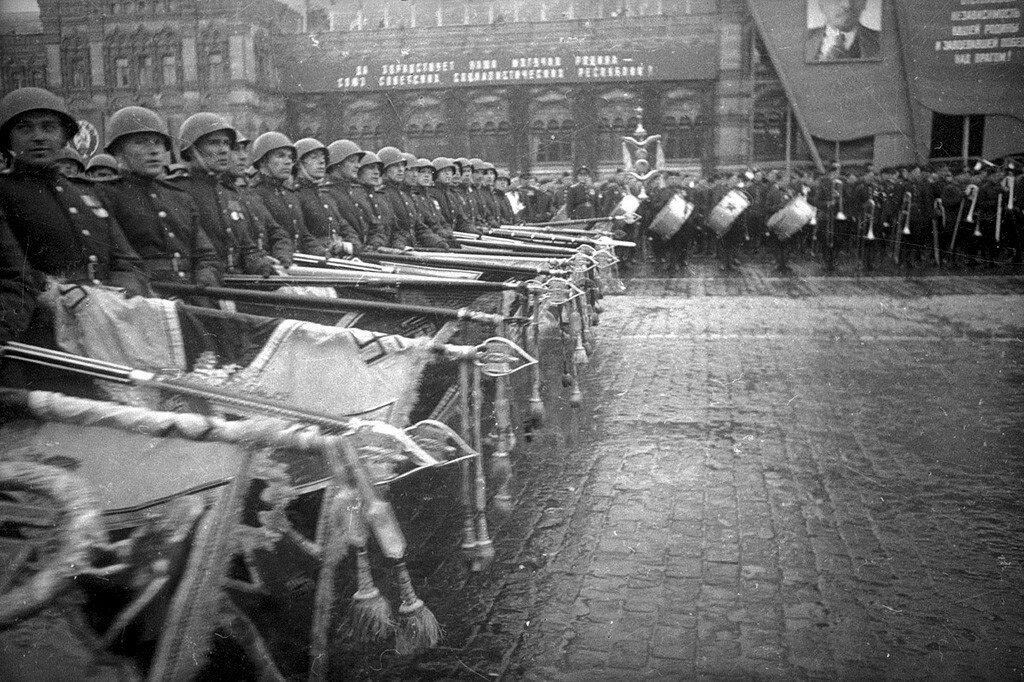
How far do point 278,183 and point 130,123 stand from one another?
2.59m

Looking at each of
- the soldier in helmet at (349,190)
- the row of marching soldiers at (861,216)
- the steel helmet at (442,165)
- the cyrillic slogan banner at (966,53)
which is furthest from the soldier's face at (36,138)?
the row of marching soldiers at (861,216)

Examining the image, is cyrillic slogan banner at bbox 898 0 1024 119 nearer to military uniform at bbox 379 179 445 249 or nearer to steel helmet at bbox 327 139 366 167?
military uniform at bbox 379 179 445 249

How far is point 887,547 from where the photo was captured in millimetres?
4113

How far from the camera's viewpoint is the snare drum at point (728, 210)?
16.2 m

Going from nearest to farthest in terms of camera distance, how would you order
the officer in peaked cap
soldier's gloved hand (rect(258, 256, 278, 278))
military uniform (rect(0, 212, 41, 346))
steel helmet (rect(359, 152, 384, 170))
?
military uniform (rect(0, 212, 41, 346)) < soldier's gloved hand (rect(258, 256, 278, 278)) < steel helmet (rect(359, 152, 384, 170)) < the officer in peaked cap

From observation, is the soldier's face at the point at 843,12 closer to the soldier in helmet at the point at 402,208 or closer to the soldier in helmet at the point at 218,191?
the soldier in helmet at the point at 402,208

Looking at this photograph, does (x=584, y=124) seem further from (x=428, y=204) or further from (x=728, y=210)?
(x=428, y=204)

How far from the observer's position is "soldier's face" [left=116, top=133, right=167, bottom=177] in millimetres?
5293

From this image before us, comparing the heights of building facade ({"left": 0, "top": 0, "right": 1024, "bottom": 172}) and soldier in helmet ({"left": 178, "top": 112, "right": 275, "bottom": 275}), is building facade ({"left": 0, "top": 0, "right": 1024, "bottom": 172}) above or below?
above

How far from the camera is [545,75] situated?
2497 centimetres

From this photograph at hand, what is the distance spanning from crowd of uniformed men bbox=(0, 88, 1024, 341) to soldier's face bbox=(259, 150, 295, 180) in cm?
1

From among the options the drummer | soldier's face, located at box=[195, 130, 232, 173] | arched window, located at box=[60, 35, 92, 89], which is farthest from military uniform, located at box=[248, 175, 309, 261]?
the drummer

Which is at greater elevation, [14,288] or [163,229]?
[163,229]

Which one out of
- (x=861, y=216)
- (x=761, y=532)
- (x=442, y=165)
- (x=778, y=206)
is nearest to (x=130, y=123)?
(x=761, y=532)
